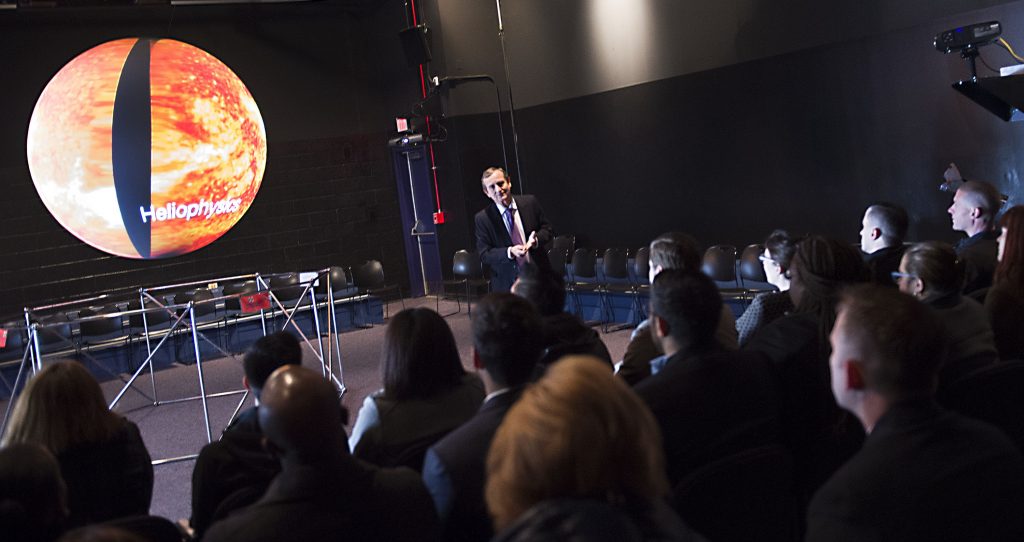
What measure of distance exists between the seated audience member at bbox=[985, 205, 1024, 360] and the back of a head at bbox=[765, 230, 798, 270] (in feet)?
2.53

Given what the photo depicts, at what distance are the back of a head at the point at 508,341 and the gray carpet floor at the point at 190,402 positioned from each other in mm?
2799

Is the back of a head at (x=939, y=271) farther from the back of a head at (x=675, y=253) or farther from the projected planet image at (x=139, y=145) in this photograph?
the projected planet image at (x=139, y=145)

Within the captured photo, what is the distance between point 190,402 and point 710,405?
6.07 m

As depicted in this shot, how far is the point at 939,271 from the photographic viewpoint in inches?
118

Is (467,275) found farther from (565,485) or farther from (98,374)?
(565,485)

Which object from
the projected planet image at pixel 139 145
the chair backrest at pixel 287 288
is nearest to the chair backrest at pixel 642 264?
the chair backrest at pixel 287 288

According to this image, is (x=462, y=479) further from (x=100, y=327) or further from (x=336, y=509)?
(x=100, y=327)

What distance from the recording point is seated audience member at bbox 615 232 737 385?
3205mm

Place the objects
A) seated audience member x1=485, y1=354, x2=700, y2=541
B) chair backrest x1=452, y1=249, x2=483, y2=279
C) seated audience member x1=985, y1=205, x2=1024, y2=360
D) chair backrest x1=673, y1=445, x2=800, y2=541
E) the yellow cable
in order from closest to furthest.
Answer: seated audience member x1=485, y1=354, x2=700, y2=541
chair backrest x1=673, y1=445, x2=800, y2=541
seated audience member x1=985, y1=205, x2=1024, y2=360
the yellow cable
chair backrest x1=452, y1=249, x2=483, y2=279

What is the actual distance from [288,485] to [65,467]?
3.61 ft

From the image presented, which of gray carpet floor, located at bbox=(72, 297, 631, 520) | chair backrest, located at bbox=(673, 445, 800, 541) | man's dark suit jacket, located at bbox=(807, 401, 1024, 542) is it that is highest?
man's dark suit jacket, located at bbox=(807, 401, 1024, 542)

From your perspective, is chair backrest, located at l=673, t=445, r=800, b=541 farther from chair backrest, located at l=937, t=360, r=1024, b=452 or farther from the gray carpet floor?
the gray carpet floor

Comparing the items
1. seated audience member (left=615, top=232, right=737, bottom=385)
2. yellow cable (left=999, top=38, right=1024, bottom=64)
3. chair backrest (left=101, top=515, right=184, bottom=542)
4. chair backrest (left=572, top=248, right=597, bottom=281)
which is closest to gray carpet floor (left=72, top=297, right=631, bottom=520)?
chair backrest (left=572, top=248, right=597, bottom=281)

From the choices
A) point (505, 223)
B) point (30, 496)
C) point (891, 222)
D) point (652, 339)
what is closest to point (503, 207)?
point (505, 223)
